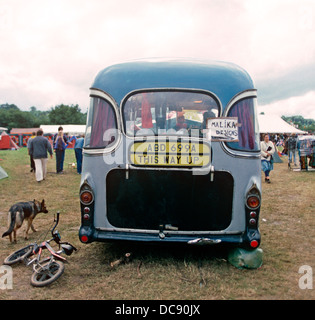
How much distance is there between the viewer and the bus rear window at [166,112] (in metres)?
4.58

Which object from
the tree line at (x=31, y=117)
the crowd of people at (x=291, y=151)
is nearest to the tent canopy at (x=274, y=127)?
the crowd of people at (x=291, y=151)

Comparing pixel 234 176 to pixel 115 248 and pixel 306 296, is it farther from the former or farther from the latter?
pixel 115 248

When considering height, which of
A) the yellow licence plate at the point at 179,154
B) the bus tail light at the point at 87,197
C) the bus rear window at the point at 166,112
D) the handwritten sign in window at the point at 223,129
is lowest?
the bus tail light at the point at 87,197

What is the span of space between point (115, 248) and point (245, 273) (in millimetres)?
2147

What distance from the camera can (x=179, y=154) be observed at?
4.41m

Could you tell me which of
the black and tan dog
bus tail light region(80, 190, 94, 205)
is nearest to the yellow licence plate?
bus tail light region(80, 190, 94, 205)

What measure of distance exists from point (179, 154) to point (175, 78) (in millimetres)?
1071

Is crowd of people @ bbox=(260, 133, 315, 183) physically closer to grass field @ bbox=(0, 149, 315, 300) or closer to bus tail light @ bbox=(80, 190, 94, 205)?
grass field @ bbox=(0, 149, 315, 300)

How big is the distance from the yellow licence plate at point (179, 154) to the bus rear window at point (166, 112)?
8.6 inches

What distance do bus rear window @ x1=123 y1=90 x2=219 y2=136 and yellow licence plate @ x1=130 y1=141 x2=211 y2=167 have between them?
8.6 inches

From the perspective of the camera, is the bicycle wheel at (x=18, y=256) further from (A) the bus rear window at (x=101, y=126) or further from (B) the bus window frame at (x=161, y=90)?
(B) the bus window frame at (x=161, y=90)

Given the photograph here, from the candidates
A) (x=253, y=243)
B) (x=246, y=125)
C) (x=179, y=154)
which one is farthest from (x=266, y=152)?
(x=179, y=154)
